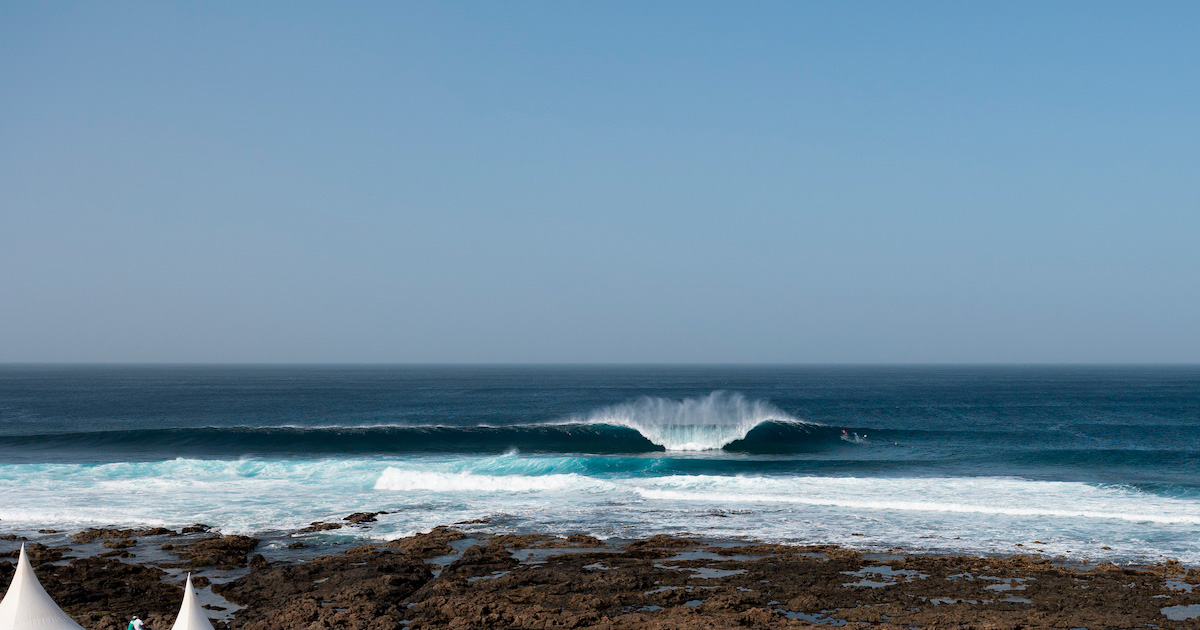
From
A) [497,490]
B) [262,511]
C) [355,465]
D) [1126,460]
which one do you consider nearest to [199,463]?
[355,465]

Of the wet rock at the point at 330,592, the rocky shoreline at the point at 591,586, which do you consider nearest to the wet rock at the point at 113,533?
the rocky shoreline at the point at 591,586

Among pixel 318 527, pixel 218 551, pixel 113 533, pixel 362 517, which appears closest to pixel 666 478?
pixel 362 517

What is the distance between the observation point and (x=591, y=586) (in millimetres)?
13781

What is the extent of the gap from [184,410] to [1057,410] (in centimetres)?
6855

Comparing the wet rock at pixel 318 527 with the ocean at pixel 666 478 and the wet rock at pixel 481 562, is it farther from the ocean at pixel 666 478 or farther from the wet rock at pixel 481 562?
the wet rock at pixel 481 562

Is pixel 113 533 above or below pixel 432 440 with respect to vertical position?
above

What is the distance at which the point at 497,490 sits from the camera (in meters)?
25.5

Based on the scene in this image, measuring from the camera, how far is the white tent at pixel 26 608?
9.49 meters

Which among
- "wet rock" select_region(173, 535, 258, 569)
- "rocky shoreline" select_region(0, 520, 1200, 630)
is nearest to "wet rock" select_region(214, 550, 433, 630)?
"rocky shoreline" select_region(0, 520, 1200, 630)

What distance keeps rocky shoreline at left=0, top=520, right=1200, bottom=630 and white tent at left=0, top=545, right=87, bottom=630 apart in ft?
7.93

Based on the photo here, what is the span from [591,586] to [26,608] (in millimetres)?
8081

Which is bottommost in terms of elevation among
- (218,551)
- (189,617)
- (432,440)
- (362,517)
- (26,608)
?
(432,440)

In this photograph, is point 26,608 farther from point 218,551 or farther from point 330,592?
point 218,551

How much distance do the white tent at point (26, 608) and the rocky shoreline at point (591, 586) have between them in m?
2.42
